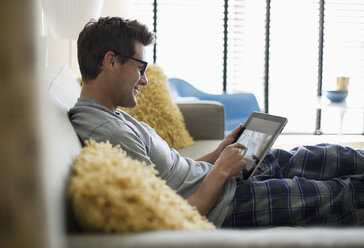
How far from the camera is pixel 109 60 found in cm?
128

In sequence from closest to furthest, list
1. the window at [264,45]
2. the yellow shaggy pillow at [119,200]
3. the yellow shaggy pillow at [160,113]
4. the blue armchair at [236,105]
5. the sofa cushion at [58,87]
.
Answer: the yellow shaggy pillow at [119,200] → the sofa cushion at [58,87] → the yellow shaggy pillow at [160,113] → the blue armchair at [236,105] → the window at [264,45]

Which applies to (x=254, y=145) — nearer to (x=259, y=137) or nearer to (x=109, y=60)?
(x=259, y=137)

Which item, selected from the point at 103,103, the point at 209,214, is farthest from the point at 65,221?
the point at 103,103

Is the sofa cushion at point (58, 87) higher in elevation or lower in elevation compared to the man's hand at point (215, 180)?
higher

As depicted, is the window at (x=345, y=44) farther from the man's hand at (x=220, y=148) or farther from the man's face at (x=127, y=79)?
the man's face at (x=127, y=79)

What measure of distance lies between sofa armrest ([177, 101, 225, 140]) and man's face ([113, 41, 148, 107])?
111cm

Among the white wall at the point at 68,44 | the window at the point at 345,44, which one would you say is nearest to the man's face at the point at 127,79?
the white wall at the point at 68,44

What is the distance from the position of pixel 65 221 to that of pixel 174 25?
4.35 meters

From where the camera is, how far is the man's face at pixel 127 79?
1.30 m

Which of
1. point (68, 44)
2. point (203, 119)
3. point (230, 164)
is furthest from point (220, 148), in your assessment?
point (68, 44)

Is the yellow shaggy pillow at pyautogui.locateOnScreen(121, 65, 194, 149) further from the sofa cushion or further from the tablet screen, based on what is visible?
the tablet screen

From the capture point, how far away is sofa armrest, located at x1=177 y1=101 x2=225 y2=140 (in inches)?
96.0

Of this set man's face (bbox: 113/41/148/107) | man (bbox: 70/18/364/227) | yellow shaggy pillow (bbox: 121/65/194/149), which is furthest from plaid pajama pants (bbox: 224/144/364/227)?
yellow shaggy pillow (bbox: 121/65/194/149)

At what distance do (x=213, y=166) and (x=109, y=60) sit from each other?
46cm
